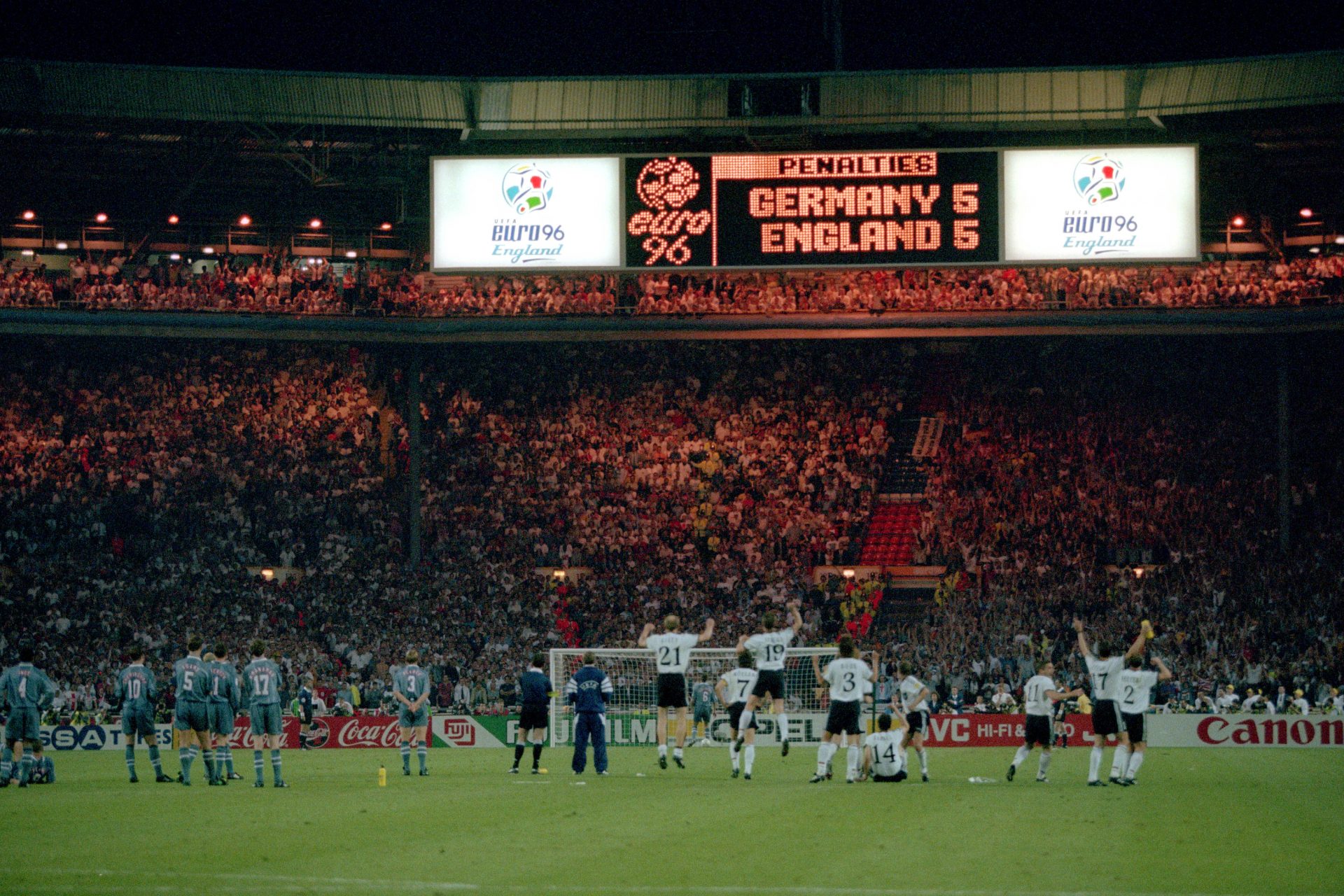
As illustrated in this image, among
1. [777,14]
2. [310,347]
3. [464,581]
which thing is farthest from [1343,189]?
[310,347]

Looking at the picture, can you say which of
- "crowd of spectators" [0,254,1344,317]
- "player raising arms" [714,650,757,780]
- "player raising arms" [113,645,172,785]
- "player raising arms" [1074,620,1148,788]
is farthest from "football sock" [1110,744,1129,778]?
"crowd of spectators" [0,254,1344,317]

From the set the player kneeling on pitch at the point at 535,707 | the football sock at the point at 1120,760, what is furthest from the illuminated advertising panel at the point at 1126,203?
the player kneeling on pitch at the point at 535,707

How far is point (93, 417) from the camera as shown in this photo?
47594mm

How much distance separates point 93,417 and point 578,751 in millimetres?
30430

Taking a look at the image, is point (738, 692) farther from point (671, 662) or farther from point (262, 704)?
point (262, 704)

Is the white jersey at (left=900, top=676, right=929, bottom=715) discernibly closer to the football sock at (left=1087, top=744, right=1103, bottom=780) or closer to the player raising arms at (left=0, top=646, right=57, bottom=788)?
the football sock at (left=1087, top=744, right=1103, bottom=780)

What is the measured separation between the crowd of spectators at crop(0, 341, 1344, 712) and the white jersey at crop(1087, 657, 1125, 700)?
15276 millimetres

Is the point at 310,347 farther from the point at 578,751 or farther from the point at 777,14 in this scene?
the point at 578,751

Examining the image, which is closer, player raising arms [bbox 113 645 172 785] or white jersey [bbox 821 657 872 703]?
white jersey [bbox 821 657 872 703]

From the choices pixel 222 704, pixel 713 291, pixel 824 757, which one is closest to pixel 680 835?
pixel 824 757

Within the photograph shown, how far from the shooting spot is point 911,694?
21.8 metres

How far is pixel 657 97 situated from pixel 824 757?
22.2 meters

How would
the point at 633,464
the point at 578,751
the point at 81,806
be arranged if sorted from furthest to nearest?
the point at 633,464 → the point at 578,751 → the point at 81,806

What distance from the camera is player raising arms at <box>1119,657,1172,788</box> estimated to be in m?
20.8
